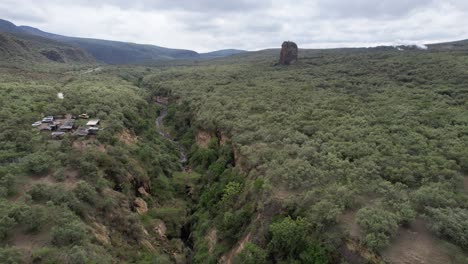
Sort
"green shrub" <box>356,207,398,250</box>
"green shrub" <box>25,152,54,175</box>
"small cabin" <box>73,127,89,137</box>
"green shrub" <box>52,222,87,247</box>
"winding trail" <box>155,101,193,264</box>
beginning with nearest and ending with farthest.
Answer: "green shrub" <box>356,207,398,250</box>
"green shrub" <box>52,222,87,247</box>
"green shrub" <box>25,152,54,175</box>
"winding trail" <box>155,101,193,264</box>
"small cabin" <box>73,127,89,137</box>

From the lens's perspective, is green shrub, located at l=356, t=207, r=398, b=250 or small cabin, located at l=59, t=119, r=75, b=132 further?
small cabin, located at l=59, t=119, r=75, b=132

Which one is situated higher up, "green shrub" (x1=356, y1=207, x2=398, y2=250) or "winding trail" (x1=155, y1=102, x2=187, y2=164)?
"green shrub" (x1=356, y1=207, x2=398, y2=250)

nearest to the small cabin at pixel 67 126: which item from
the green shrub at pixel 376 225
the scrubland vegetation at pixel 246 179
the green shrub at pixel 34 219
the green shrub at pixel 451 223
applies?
the scrubland vegetation at pixel 246 179

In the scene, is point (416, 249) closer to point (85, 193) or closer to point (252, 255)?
point (252, 255)

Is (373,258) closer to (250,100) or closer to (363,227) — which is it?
(363,227)

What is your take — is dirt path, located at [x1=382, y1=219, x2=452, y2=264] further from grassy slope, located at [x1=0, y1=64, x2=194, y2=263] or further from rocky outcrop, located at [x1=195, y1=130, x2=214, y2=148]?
rocky outcrop, located at [x1=195, y1=130, x2=214, y2=148]

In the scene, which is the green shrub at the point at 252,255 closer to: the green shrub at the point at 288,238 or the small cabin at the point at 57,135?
the green shrub at the point at 288,238

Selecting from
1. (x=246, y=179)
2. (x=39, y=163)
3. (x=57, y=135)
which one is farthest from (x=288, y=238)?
(x=57, y=135)

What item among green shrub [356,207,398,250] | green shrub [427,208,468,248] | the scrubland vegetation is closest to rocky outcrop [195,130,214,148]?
the scrubland vegetation

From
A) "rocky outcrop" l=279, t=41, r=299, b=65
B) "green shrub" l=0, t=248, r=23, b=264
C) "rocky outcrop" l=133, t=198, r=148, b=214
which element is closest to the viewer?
"green shrub" l=0, t=248, r=23, b=264

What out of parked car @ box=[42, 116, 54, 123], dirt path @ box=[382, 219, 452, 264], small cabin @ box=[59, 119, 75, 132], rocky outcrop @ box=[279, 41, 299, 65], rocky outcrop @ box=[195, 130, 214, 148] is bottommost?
rocky outcrop @ box=[195, 130, 214, 148]
